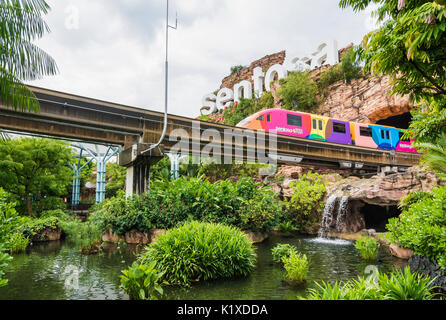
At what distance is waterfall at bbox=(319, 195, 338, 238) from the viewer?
17.2 metres

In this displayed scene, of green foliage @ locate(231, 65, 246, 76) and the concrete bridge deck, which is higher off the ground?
green foliage @ locate(231, 65, 246, 76)

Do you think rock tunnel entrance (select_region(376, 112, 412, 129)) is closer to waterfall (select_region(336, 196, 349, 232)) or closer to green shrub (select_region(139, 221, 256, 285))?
waterfall (select_region(336, 196, 349, 232))

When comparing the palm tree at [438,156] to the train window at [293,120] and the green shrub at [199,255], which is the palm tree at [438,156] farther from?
the train window at [293,120]

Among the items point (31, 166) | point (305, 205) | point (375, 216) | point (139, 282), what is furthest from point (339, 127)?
point (139, 282)

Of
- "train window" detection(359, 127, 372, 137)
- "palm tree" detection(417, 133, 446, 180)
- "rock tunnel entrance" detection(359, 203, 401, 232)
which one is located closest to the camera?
"palm tree" detection(417, 133, 446, 180)

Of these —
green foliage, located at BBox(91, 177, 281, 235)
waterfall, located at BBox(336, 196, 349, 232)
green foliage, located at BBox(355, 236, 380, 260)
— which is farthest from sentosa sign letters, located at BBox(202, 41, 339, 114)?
green foliage, located at BBox(355, 236, 380, 260)

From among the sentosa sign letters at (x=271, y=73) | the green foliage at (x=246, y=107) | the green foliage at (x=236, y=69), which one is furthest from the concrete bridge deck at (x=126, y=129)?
the green foliage at (x=236, y=69)

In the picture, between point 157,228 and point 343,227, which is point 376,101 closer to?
point 343,227

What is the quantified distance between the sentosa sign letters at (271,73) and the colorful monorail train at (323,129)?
20205 mm

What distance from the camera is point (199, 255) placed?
6.90 metres

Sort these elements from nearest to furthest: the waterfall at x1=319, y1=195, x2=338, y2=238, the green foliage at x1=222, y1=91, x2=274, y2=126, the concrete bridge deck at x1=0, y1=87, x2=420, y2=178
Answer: the concrete bridge deck at x1=0, y1=87, x2=420, y2=178 → the waterfall at x1=319, y1=195, x2=338, y2=238 → the green foliage at x1=222, y1=91, x2=274, y2=126

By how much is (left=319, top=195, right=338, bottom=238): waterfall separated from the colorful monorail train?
6581 millimetres

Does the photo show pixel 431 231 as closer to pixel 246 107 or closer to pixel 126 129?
pixel 126 129

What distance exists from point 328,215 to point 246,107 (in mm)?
35381
